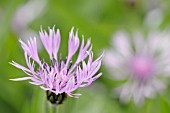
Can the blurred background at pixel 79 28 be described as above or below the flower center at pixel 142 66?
above

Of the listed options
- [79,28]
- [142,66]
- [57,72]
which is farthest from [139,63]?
[57,72]

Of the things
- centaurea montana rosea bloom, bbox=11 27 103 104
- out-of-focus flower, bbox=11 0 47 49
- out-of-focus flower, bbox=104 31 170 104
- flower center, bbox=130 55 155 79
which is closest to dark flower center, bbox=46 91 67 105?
centaurea montana rosea bloom, bbox=11 27 103 104

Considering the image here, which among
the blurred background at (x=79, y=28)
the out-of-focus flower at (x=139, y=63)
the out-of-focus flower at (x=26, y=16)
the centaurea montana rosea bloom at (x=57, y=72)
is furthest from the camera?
the out-of-focus flower at (x=26, y=16)

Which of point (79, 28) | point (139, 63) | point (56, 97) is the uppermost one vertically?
point (56, 97)

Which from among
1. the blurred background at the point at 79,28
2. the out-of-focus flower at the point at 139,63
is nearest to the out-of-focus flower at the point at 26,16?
the blurred background at the point at 79,28

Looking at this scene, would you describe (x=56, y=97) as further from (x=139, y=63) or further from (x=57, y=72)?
(x=139, y=63)

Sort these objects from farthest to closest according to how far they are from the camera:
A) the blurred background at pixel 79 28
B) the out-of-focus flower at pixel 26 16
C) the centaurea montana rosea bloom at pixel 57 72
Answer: the out-of-focus flower at pixel 26 16 < the blurred background at pixel 79 28 < the centaurea montana rosea bloom at pixel 57 72

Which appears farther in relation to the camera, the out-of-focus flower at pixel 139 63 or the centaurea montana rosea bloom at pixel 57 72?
the out-of-focus flower at pixel 139 63

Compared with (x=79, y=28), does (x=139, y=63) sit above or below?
below

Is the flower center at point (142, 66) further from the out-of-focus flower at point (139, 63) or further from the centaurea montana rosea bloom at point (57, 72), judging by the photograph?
the centaurea montana rosea bloom at point (57, 72)
